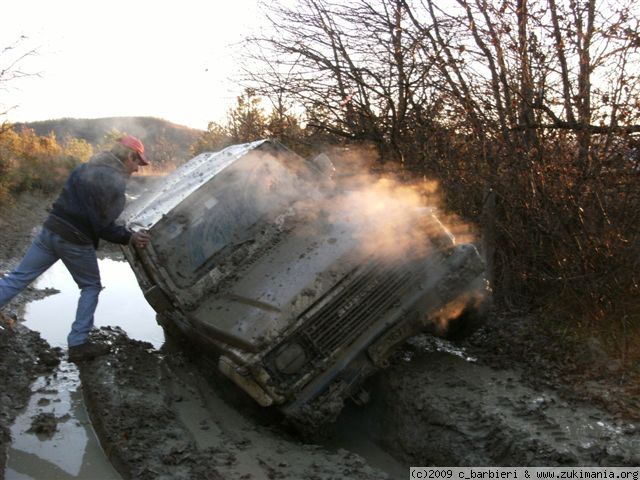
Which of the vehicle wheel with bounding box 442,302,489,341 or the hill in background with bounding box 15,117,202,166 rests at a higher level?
the vehicle wheel with bounding box 442,302,489,341

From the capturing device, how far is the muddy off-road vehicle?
408cm

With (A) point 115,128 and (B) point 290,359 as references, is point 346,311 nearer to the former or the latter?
(B) point 290,359

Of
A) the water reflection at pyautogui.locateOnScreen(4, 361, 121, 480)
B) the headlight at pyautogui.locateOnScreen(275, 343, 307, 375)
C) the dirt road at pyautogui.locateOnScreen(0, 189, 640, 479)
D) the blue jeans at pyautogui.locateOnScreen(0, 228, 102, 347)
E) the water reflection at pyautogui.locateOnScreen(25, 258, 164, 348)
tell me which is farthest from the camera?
the water reflection at pyautogui.locateOnScreen(25, 258, 164, 348)

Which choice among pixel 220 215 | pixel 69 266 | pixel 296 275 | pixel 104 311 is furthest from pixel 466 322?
pixel 104 311

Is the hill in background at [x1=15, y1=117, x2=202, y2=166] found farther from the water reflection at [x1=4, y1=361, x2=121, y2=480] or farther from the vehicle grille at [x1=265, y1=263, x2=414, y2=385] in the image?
the vehicle grille at [x1=265, y1=263, x2=414, y2=385]

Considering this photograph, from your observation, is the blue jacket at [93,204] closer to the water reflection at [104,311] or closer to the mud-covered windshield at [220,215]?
the mud-covered windshield at [220,215]

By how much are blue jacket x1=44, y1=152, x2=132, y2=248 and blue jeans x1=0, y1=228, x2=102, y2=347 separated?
104mm

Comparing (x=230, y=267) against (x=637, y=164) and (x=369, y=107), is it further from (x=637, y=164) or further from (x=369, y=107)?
(x=369, y=107)

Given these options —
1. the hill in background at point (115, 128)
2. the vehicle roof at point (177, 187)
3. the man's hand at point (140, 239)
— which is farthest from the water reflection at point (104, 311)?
the hill in background at point (115, 128)

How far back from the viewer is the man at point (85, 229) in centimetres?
532

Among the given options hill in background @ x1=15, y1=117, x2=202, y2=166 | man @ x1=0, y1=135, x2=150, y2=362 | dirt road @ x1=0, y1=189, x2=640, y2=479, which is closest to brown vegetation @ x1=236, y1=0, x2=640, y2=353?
dirt road @ x1=0, y1=189, x2=640, y2=479

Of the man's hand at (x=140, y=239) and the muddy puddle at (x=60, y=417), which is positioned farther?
the man's hand at (x=140, y=239)

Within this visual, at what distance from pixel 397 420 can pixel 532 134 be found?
3344mm

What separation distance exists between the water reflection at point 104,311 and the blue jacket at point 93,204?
1.53 metres
